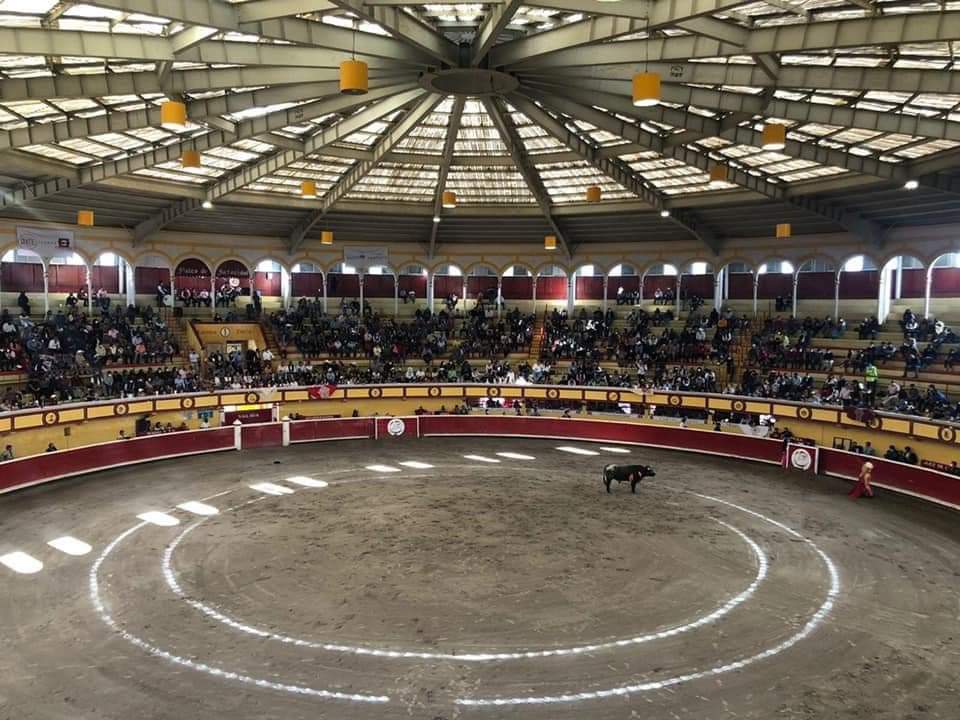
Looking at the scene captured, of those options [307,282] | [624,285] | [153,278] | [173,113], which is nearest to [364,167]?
[173,113]

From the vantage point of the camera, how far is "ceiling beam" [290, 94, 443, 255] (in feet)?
78.0

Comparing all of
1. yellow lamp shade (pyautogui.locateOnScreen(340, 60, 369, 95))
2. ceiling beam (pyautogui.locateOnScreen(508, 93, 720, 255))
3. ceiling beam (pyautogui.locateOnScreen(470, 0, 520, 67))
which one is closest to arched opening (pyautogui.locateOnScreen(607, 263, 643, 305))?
ceiling beam (pyautogui.locateOnScreen(508, 93, 720, 255))

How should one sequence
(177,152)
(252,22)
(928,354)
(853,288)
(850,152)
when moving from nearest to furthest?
(252,22)
(177,152)
(850,152)
(928,354)
(853,288)

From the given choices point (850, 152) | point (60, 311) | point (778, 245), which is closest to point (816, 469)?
point (850, 152)

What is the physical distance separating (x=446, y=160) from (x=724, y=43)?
1632 cm

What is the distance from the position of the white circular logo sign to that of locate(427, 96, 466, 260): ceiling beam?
18.5m

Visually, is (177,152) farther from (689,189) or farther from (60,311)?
(689,189)

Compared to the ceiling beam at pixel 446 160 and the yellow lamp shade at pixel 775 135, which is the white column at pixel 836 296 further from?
the yellow lamp shade at pixel 775 135

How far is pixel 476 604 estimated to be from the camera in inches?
530

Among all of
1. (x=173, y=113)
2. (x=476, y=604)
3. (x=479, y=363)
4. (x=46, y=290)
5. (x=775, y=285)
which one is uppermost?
(x=173, y=113)

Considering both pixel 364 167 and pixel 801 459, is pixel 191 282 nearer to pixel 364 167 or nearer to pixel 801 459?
pixel 364 167

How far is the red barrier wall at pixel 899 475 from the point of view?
2190 cm

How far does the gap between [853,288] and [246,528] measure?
36803 mm

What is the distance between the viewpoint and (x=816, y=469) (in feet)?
86.9
